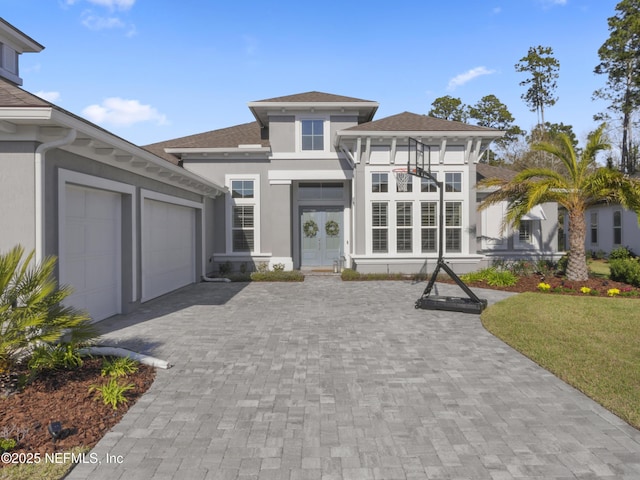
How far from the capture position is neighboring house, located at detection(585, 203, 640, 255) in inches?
842

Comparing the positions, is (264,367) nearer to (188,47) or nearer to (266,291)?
(266,291)

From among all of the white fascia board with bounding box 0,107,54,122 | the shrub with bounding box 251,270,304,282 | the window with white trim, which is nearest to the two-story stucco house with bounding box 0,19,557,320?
the shrub with bounding box 251,270,304,282

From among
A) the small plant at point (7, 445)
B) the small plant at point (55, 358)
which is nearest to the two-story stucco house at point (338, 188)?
the small plant at point (55, 358)

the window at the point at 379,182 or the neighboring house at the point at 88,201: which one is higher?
the window at the point at 379,182

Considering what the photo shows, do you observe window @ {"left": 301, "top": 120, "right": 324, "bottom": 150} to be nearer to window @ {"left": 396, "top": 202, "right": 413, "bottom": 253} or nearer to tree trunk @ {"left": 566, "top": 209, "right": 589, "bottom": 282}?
window @ {"left": 396, "top": 202, "right": 413, "bottom": 253}

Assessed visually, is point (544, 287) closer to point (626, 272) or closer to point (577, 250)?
point (577, 250)

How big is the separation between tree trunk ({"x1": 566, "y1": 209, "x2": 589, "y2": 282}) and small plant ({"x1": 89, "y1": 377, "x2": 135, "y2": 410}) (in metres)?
13.2

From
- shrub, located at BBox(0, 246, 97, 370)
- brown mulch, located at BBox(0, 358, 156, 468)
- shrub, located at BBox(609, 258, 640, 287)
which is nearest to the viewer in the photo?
brown mulch, located at BBox(0, 358, 156, 468)

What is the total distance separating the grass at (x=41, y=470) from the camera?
3.11m

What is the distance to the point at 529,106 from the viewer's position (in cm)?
3425

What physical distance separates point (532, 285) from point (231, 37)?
11878 mm

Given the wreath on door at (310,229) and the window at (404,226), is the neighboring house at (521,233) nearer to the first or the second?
the window at (404,226)

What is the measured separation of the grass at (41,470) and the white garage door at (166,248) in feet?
23.1

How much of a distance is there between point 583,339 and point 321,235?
12.1 metres
